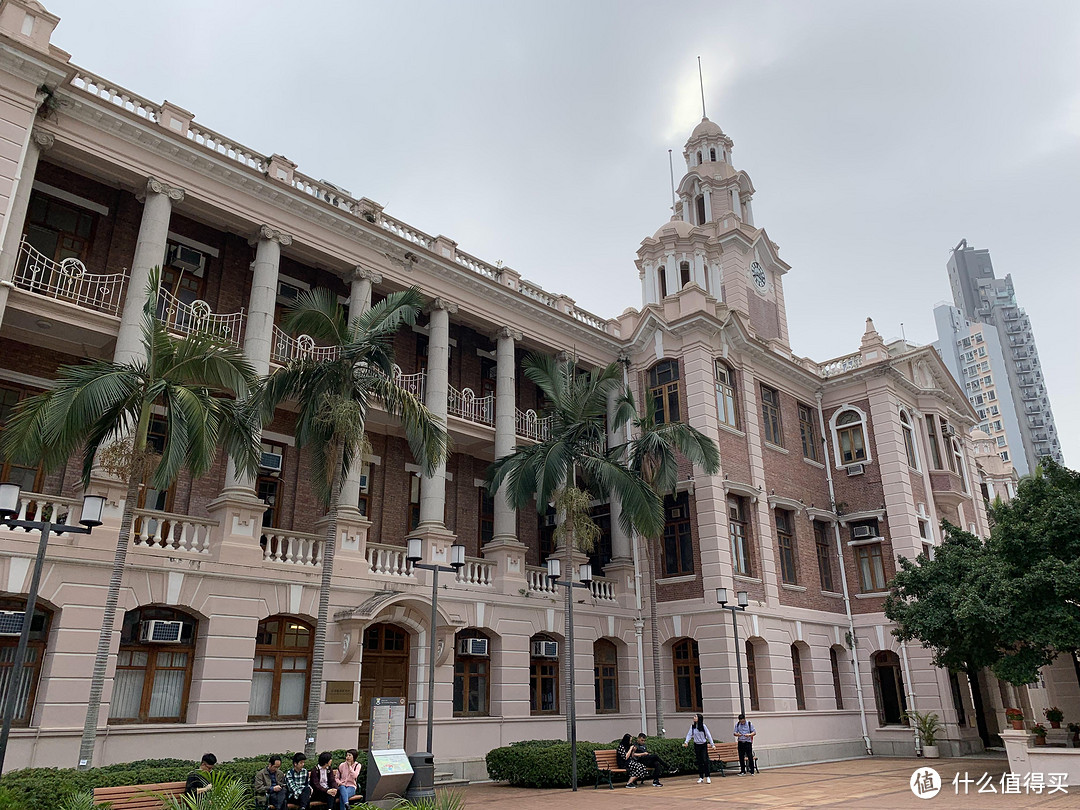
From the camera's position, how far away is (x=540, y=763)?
17859 mm

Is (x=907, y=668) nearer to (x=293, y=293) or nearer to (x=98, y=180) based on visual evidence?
(x=293, y=293)

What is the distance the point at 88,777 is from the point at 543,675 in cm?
1306

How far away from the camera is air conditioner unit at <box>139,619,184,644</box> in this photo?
50.7 ft

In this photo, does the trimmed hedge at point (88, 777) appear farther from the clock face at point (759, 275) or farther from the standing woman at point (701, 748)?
the clock face at point (759, 275)

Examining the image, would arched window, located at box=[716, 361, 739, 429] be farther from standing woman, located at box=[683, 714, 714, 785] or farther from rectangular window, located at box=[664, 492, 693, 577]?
standing woman, located at box=[683, 714, 714, 785]

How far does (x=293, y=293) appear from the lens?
883 inches

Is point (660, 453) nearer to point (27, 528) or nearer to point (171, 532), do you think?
point (171, 532)

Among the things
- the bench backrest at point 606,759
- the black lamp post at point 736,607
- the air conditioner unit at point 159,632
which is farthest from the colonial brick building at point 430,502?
the bench backrest at point 606,759

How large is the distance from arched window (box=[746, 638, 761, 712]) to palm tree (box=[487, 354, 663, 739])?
244 inches

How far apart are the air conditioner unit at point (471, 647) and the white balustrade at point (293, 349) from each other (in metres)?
8.10

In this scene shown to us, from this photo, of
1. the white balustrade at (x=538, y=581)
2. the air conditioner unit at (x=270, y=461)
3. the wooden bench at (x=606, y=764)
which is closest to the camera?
the wooden bench at (x=606, y=764)

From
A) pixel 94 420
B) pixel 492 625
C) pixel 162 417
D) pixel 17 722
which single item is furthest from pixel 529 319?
pixel 17 722

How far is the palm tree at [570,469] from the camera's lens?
20.7 metres

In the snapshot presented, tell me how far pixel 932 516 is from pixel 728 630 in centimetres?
1192
